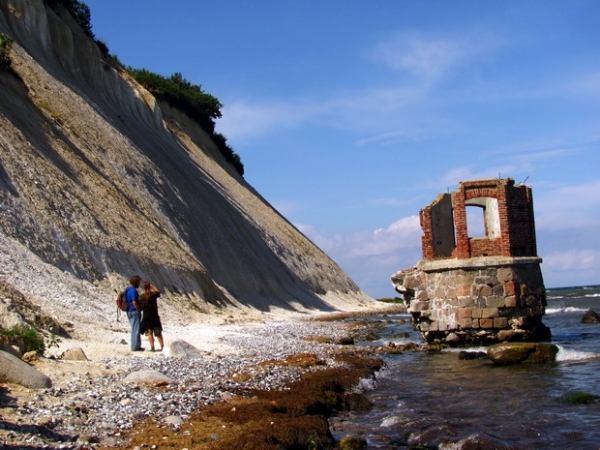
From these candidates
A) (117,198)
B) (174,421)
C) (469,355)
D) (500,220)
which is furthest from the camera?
(117,198)

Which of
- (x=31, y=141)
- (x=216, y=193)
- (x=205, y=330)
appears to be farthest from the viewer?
(x=216, y=193)

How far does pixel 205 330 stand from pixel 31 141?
503 inches

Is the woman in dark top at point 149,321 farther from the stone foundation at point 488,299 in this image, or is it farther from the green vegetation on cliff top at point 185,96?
the green vegetation on cliff top at point 185,96

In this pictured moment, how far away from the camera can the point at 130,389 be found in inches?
397

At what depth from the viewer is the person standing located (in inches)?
584

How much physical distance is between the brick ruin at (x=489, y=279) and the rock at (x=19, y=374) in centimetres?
1308

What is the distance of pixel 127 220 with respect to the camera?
30.2 m

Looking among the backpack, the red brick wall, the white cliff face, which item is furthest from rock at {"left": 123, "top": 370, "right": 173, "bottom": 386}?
the red brick wall

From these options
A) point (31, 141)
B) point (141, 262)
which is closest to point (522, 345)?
point (141, 262)

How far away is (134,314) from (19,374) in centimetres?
585

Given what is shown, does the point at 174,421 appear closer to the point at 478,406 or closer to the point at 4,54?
the point at 478,406

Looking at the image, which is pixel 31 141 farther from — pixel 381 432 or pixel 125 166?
pixel 381 432

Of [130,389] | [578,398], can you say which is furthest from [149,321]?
[578,398]

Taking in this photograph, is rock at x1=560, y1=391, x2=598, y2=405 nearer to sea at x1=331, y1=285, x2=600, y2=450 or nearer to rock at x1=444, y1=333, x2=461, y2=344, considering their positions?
sea at x1=331, y1=285, x2=600, y2=450
